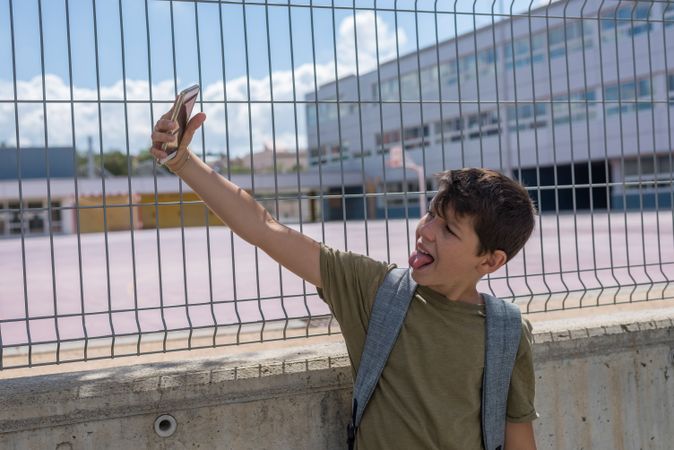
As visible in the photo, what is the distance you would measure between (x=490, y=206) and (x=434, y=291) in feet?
1.06

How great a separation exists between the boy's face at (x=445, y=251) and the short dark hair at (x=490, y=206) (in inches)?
0.8

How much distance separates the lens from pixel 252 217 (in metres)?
2.01

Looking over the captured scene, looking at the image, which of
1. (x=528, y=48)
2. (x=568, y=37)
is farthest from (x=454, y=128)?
(x=568, y=37)

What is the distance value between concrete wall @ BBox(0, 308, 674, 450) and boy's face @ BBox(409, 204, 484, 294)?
37.2 inches

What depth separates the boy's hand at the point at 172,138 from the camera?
1.84 meters

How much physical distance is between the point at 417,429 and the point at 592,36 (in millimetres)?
23805

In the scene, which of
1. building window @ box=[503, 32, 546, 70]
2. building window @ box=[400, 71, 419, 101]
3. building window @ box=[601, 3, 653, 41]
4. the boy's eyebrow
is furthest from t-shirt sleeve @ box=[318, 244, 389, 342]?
building window @ box=[601, 3, 653, 41]

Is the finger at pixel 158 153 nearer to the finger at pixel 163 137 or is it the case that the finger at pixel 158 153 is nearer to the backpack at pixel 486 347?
the finger at pixel 163 137

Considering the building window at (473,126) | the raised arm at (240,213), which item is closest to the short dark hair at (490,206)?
the raised arm at (240,213)

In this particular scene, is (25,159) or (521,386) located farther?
(25,159)

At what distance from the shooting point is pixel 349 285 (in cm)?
207

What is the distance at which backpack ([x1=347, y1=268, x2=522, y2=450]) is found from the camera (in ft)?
6.66

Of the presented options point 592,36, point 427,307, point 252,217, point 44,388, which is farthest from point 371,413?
point 592,36

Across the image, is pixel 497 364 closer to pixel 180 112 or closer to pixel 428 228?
pixel 428 228
